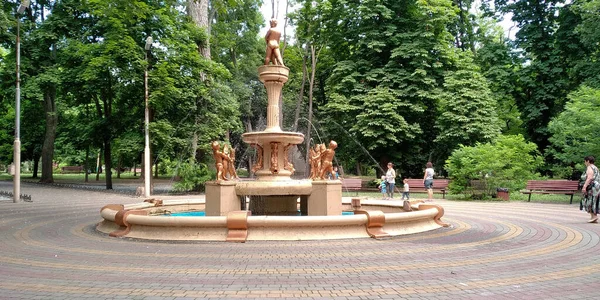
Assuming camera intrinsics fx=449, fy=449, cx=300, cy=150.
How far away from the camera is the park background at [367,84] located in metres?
25.1

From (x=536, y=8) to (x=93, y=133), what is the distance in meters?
32.6

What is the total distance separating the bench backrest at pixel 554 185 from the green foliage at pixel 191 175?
58.3 feet

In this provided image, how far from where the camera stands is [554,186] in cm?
2236

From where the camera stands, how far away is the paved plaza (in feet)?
18.6

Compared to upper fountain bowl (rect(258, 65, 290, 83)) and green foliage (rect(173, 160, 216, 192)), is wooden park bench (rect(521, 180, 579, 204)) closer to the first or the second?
upper fountain bowl (rect(258, 65, 290, 83))

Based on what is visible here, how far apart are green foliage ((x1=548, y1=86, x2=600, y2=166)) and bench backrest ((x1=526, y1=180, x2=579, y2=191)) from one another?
4.06 ft

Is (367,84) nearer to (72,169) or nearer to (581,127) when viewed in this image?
(581,127)

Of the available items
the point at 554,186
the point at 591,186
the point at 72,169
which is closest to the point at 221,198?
the point at 591,186

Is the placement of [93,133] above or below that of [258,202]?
above

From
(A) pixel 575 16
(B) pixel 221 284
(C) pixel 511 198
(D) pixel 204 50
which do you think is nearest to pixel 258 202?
(B) pixel 221 284

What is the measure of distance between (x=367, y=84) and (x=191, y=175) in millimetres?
14379

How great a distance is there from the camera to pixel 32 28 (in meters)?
31.7

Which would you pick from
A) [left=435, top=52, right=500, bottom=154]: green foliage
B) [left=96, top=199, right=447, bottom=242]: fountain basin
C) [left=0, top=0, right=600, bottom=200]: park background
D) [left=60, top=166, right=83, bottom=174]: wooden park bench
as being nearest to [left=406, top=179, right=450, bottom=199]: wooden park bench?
[left=0, top=0, right=600, bottom=200]: park background

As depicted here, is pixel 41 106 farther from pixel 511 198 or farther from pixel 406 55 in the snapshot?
pixel 511 198
